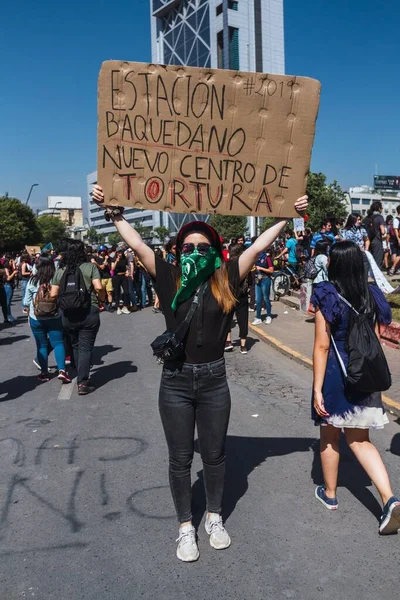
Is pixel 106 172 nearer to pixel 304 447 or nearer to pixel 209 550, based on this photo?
pixel 209 550

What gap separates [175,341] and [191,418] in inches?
19.8

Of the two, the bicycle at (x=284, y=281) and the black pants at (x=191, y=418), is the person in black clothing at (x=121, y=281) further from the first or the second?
the black pants at (x=191, y=418)

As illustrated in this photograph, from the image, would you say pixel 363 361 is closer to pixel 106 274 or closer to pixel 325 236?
pixel 325 236

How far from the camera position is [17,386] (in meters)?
7.23

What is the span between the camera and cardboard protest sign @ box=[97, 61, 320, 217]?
11.3ft

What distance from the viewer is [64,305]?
645 centimetres

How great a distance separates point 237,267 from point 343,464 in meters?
2.14

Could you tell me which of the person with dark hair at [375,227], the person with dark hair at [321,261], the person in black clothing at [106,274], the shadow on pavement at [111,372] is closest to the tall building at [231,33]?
the person in black clothing at [106,274]

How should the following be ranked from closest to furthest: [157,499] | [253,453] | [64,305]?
[157,499] < [253,453] < [64,305]

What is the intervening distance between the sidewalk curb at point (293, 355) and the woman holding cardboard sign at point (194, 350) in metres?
2.98

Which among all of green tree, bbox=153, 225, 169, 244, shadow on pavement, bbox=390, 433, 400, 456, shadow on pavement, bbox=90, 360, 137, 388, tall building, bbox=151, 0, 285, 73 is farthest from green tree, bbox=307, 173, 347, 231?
green tree, bbox=153, 225, 169, 244

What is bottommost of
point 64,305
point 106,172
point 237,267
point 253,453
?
point 253,453

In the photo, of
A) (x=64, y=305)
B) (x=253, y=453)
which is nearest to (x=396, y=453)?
(x=253, y=453)

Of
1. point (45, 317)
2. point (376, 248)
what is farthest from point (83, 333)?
point (376, 248)
